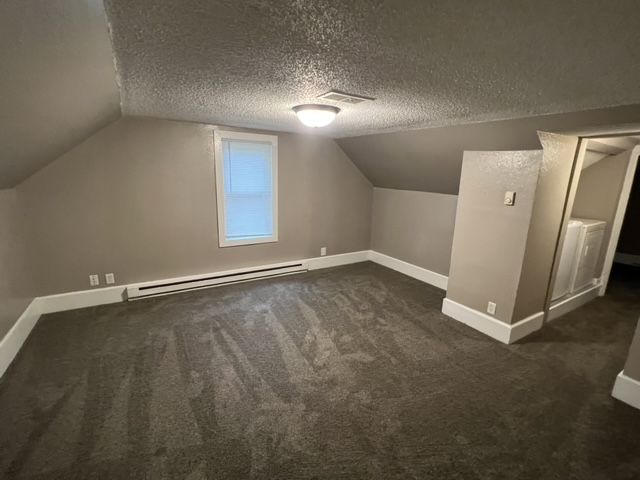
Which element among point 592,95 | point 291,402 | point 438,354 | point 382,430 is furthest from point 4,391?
point 592,95

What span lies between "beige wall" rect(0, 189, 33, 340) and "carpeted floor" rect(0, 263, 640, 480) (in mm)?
324

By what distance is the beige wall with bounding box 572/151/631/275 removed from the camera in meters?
3.52

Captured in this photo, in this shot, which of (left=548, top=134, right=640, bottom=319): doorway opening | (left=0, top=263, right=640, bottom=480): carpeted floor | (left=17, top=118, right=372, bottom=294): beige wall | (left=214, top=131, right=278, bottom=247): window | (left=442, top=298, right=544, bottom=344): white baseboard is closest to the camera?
(left=0, top=263, right=640, bottom=480): carpeted floor

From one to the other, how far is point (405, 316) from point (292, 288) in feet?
4.80

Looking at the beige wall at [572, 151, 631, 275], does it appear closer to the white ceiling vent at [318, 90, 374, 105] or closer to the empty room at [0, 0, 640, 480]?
the empty room at [0, 0, 640, 480]

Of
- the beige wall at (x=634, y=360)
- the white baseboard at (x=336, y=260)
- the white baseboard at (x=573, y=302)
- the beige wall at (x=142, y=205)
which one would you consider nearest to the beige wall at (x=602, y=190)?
the white baseboard at (x=573, y=302)

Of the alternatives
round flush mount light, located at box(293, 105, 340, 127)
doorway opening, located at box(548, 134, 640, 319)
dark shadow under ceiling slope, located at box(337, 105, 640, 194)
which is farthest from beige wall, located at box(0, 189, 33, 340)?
doorway opening, located at box(548, 134, 640, 319)

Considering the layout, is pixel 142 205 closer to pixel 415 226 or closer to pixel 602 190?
pixel 415 226

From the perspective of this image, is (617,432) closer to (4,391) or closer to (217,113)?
(217,113)

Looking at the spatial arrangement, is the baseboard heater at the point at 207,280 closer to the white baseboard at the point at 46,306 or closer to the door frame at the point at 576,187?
the white baseboard at the point at 46,306

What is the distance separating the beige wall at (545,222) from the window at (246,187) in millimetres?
2924

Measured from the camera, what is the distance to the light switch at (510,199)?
262cm

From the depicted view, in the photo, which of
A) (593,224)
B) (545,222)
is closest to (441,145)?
(545,222)

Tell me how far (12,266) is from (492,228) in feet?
14.0
